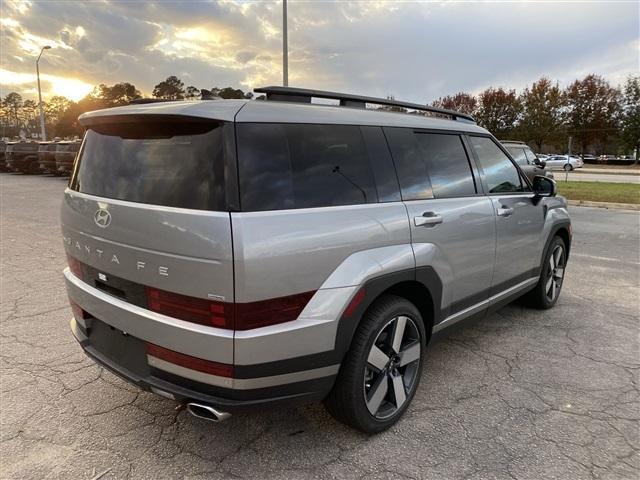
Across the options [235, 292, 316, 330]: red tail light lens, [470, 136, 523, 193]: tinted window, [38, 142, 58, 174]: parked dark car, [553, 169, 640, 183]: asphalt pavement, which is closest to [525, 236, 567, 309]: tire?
[470, 136, 523, 193]: tinted window

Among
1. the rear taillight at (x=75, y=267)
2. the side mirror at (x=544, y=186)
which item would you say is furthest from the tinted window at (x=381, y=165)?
the side mirror at (x=544, y=186)

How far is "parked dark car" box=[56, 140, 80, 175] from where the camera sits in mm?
18969

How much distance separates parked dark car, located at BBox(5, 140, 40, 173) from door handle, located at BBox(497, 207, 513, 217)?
24016mm

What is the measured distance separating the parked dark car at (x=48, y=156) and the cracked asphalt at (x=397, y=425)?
18.7m

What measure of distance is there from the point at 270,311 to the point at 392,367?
1040mm

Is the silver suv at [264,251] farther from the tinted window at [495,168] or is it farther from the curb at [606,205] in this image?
the curb at [606,205]

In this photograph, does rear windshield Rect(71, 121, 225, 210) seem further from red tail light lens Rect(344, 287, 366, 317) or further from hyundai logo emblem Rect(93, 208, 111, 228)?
red tail light lens Rect(344, 287, 366, 317)

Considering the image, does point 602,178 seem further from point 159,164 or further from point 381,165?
point 159,164

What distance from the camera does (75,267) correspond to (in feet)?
9.05

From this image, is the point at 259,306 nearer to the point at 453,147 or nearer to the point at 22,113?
the point at 453,147

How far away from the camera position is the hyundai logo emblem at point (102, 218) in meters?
2.35

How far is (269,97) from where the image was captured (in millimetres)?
2586

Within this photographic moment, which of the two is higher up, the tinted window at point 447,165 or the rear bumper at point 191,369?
the tinted window at point 447,165

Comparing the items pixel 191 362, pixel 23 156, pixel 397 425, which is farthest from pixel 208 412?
pixel 23 156
